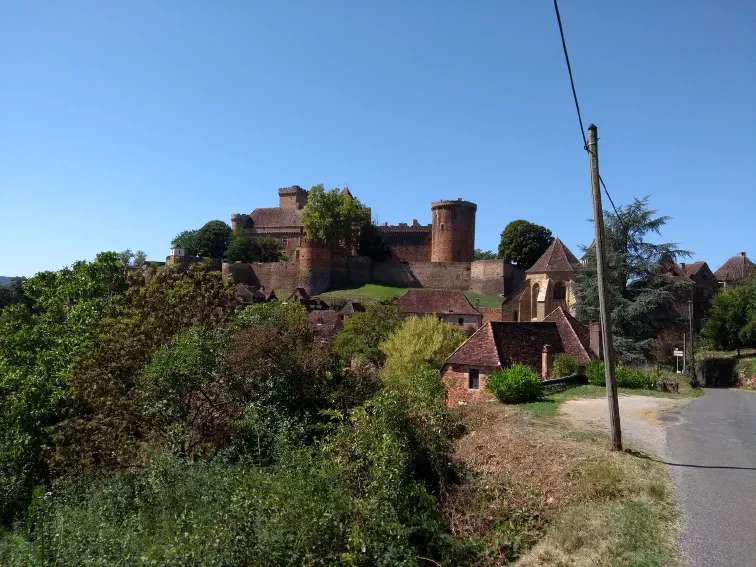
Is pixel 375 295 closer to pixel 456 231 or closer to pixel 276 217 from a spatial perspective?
pixel 456 231

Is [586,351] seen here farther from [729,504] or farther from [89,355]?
[89,355]

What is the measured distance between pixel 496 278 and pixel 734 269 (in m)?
24.2

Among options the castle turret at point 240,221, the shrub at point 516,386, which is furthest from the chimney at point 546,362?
the castle turret at point 240,221

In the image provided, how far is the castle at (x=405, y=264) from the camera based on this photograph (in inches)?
2667

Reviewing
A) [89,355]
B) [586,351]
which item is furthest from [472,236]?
[89,355]

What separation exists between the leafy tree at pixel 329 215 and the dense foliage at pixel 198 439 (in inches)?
1793

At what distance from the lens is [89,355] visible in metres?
17.2

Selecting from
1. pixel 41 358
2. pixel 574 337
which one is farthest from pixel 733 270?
pixel 41 358

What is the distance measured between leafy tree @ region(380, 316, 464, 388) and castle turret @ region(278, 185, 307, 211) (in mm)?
62579

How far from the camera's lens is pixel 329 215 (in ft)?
226

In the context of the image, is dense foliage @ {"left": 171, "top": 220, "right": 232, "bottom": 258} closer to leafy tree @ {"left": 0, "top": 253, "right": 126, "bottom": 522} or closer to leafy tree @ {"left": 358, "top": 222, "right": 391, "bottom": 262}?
leafy tree @ {"left": 358, "top": 222, "right": 391, "bottom": 262}

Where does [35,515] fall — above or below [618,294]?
below

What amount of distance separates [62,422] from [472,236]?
210ft

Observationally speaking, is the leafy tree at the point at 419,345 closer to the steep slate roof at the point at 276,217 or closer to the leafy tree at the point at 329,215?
the leafy tree at the point at 329,215
